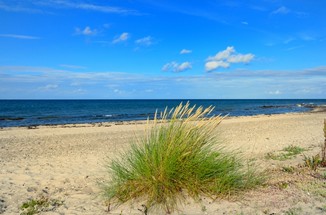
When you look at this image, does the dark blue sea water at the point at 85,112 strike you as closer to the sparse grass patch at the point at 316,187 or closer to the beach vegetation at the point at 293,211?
the beach vegetation at the point at 293,211

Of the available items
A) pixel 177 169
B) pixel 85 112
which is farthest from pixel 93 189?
pixel 85 112

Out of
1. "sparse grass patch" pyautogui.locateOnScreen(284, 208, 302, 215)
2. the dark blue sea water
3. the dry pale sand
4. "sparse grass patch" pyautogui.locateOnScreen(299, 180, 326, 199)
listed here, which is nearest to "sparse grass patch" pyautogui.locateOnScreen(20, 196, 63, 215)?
the dry pale sand

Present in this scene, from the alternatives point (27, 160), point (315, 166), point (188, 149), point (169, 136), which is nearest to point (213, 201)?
point (188, 149)

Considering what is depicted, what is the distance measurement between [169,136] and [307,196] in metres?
2.42

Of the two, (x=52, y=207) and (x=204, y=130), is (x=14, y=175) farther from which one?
(x=204, y=130)

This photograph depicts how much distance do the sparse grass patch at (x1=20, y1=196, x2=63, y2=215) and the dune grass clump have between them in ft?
2.72

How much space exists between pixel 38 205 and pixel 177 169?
221 centimetres

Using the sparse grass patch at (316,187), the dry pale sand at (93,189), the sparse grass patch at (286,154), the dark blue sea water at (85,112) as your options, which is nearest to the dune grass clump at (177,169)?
the dry pale sand at (93,189)

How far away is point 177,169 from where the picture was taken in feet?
16.3

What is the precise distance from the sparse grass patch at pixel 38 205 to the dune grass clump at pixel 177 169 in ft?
2.72

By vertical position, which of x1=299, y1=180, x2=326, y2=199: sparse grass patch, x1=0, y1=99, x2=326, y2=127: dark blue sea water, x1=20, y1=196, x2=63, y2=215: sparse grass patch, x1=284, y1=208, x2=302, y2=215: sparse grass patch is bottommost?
x1=0, y1=99, x2=326, y2=127: dark blue sea water

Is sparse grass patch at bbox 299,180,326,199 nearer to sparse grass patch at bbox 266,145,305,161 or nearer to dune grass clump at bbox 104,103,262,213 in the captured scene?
dune grass clump at bbox 104,103,262,213

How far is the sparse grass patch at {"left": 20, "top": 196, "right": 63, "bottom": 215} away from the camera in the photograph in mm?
4737

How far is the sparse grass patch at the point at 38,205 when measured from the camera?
474cm
